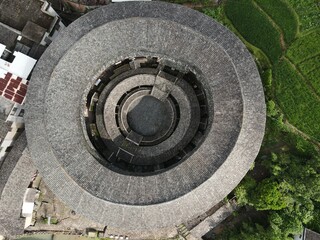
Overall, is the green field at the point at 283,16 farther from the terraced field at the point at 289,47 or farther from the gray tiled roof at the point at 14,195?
the gray tiled roof at the point at 14,195

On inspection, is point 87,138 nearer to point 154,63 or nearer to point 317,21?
point 154,63

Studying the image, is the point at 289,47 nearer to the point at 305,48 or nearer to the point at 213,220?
the point at 305,48

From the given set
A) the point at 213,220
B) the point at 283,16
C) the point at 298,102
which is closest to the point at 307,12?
the point at 283,16

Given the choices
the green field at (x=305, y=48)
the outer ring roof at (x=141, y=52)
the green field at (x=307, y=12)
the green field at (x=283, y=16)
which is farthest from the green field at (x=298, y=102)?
the outer ring roof at (x=141, y=52)

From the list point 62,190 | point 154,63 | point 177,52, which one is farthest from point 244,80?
point 62,190

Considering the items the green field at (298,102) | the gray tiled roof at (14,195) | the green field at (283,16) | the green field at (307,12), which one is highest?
the green field at (307,12)

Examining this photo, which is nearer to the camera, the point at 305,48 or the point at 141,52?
the point at 141,52
